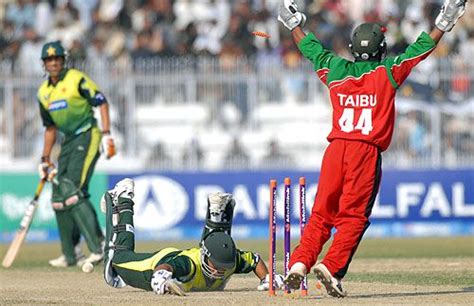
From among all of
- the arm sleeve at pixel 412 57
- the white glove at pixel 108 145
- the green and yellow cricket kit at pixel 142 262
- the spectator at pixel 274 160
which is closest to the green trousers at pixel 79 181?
the white glove at pixel 108 145

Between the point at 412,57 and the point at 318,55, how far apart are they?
2.52ft

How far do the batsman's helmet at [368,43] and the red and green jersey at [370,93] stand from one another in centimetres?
5

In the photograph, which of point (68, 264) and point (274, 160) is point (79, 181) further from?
point (274, 160)

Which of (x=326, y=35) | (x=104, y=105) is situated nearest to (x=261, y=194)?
(x=326, y=35)

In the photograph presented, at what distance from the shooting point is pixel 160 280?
10070 millimetres

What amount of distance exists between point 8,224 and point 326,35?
21.5 ft

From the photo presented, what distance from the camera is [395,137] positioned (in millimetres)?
21719

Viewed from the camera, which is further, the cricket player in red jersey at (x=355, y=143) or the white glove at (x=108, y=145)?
the white glove at (x=108, y=145)

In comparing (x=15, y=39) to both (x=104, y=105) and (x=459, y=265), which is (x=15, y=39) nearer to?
(x=104, y=105)

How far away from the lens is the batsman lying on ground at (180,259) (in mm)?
10219

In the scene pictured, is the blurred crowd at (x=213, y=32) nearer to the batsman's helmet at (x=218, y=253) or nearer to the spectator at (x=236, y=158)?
the spectator at (x=236, y=158)

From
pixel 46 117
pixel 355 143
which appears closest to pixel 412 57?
pixel 355 143

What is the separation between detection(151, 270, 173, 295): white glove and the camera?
33.0 feet

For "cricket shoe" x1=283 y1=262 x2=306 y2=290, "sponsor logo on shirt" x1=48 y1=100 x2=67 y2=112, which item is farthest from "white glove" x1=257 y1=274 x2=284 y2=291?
"sponsor logo on shirt" x1=48 y1=100 x2=67 y2=112
